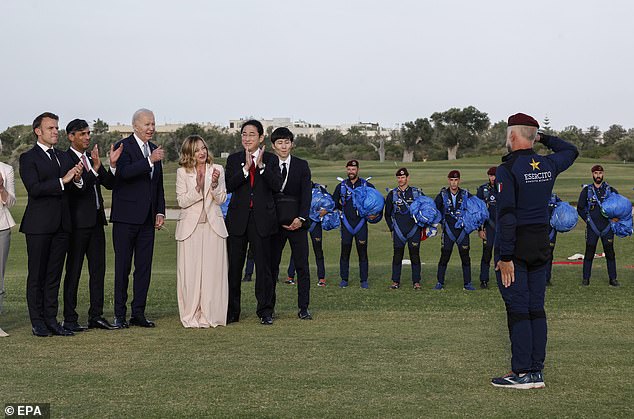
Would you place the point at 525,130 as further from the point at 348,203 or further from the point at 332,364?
the point at 348,203

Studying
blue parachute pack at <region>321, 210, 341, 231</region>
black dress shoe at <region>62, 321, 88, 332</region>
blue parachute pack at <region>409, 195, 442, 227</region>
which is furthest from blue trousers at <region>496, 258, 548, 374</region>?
blue parachute pack at <region>321, 210, 341, 231</region>

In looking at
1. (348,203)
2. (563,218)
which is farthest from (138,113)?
(563,218)

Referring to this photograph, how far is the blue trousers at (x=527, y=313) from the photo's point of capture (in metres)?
7.19

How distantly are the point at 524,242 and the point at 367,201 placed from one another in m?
8.40

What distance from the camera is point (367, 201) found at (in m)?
15.6

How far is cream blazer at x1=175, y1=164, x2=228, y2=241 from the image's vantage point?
10158mm

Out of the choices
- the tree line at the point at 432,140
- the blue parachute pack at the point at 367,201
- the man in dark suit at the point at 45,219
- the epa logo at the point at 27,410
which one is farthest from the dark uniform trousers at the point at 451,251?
the tree line at the point at 432,140

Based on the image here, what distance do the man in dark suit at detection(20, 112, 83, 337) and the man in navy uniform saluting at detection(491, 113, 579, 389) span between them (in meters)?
4.64

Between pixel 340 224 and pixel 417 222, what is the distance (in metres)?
1.92

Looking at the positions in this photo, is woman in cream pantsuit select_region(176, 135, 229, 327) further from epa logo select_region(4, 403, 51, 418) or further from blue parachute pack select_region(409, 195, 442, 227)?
blue parachute pack select_region(409, 195, 442, 227)

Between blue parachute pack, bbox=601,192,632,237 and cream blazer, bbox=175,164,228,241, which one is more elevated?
cream blazer, bbox=175,164,228,241

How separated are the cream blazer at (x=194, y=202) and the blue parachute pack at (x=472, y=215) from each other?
6.33 meters

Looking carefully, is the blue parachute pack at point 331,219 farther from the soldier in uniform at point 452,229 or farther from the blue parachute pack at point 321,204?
the soldier in uniform at point 452,229

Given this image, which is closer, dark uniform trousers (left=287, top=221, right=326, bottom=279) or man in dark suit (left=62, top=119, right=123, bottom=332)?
man in dark suit (left=62, top=119, right=123, bottom=332)
